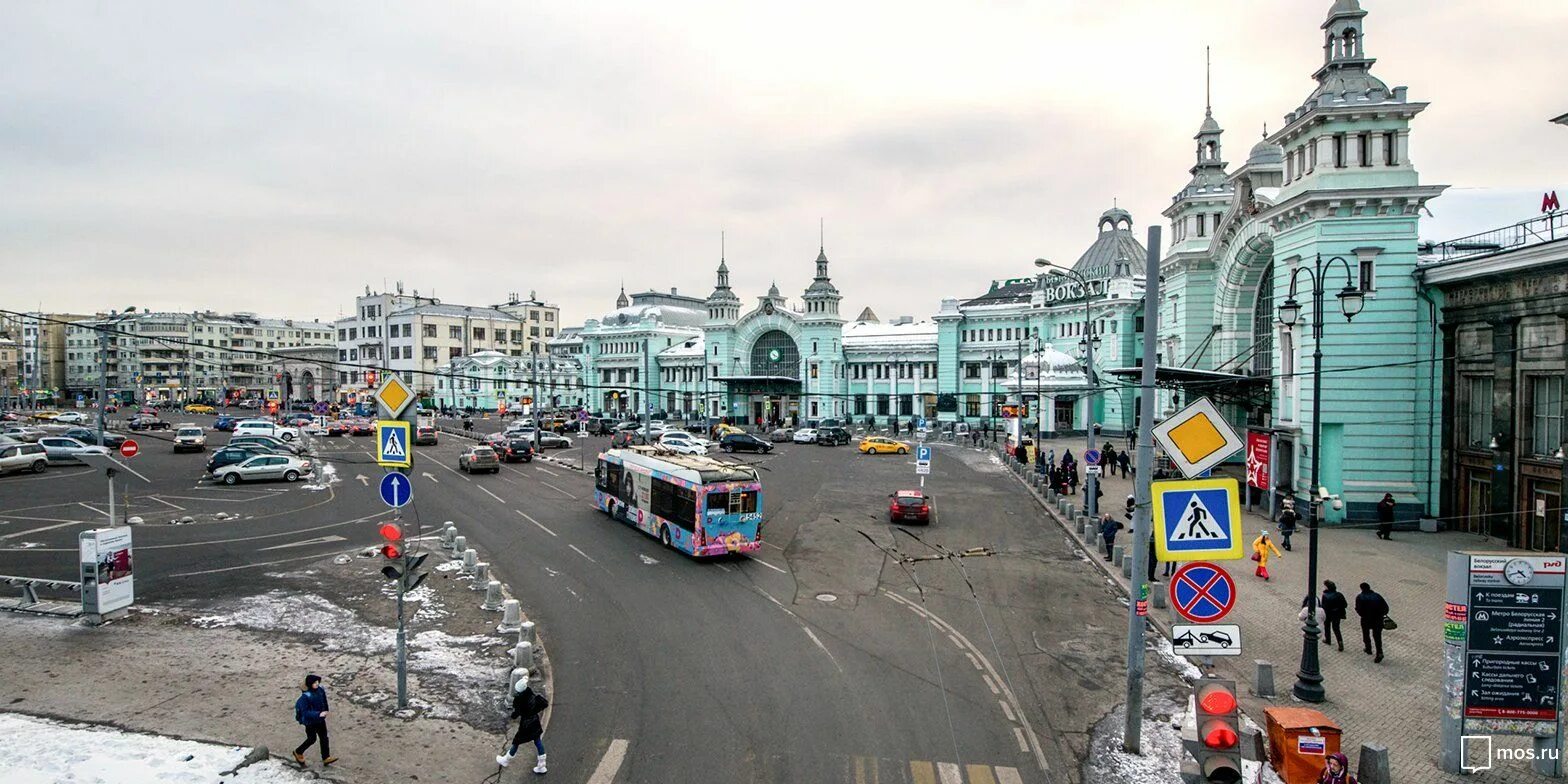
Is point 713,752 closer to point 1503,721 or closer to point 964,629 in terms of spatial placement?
point 964,629

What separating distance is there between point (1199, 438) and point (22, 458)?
162ft

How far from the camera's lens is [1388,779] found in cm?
978

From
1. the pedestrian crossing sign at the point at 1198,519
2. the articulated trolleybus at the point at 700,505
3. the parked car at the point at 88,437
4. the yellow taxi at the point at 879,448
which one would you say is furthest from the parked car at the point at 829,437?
the pedestrian crossing sign at the point at 1198,519

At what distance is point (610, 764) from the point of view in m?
10.5

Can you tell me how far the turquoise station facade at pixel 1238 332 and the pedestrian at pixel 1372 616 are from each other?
8.26 m

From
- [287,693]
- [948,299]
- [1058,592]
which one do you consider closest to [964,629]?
[1058,592]

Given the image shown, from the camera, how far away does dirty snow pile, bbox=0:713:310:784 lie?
9.70 meters

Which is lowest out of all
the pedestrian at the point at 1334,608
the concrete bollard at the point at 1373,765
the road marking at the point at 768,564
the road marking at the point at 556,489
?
the road marking at the point at 768,564

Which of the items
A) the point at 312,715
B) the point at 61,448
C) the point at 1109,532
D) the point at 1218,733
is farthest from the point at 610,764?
the point at 61,448

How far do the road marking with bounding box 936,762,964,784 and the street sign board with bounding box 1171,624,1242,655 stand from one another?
10.3 ft

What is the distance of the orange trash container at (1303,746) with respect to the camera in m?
9.61

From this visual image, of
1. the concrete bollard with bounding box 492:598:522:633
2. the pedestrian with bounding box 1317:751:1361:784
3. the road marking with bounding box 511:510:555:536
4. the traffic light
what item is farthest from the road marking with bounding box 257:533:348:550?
the pedestrian with bounding box 1317:751:1361:784

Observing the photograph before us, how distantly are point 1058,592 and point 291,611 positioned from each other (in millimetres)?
16651

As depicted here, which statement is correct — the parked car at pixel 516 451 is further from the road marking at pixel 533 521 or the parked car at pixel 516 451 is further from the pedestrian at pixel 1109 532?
the pedestrian at pixel 1109 532
